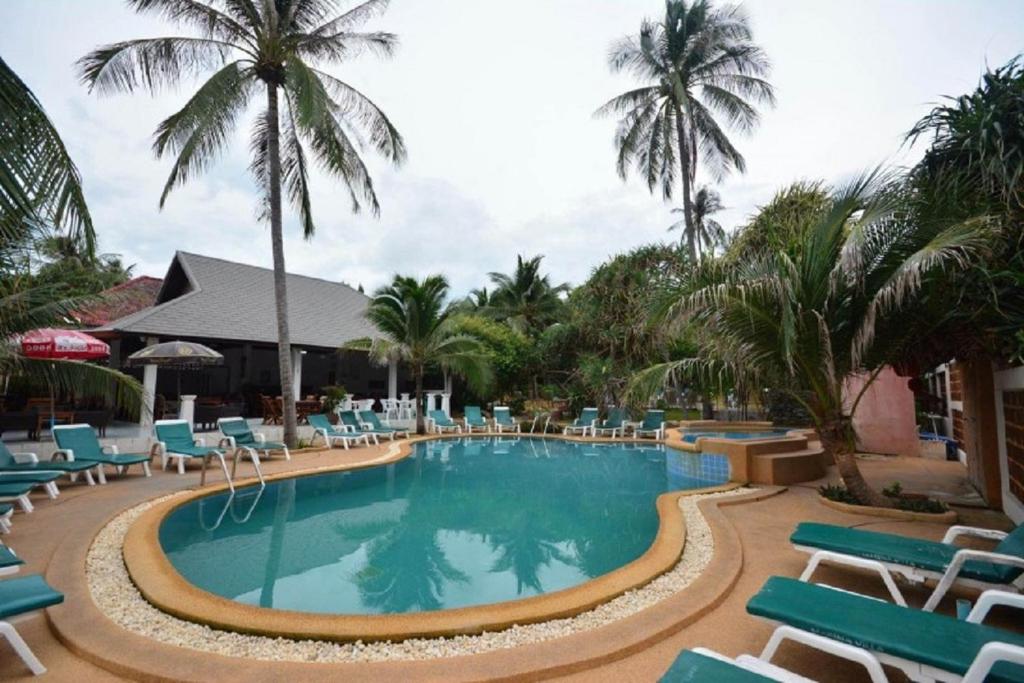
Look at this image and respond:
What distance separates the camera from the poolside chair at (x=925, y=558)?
3465 millimetres

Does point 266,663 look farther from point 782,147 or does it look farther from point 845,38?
point 782,147

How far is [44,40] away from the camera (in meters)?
6.79

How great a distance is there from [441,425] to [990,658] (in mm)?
17669

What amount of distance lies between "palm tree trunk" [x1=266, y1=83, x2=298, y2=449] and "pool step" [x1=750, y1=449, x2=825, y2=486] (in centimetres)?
1084

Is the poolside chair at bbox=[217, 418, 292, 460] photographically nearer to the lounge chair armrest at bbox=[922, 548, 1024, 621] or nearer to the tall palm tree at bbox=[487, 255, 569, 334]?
the lounge chair armrest at bbox=[922, 548, 1024, 621]

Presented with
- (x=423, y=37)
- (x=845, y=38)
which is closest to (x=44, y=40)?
(x=423, y=37)

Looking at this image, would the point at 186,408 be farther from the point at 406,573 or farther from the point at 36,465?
the point at 406,573

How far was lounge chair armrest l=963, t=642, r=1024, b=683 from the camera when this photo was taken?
6.90ft

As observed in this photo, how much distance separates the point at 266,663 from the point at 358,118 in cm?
1335

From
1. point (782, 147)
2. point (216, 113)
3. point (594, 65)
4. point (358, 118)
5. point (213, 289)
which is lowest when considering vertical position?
point (213, 289)

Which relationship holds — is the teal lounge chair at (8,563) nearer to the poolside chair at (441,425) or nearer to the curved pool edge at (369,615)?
the curved pool edge at (369,615)

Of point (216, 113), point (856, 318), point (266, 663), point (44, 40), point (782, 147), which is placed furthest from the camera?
point (782, 147)

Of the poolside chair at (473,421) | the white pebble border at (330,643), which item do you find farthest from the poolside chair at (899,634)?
the poolside chair at (473,421)

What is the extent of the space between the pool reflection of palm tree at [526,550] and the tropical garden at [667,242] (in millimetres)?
3264
